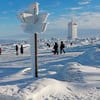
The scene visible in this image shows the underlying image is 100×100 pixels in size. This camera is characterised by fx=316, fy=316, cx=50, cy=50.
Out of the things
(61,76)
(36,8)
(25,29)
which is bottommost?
(61,76)

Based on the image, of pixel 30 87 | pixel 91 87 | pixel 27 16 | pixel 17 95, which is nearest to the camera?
pixel 17 95

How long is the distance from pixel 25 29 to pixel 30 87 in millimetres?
5475

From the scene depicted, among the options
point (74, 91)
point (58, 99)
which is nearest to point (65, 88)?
point (74, 91)

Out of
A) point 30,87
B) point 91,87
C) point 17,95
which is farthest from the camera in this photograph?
point 91,87

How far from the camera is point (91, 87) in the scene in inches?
408

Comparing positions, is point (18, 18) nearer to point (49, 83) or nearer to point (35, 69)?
point (35, 69)

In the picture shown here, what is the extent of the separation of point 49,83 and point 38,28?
490 centimetres

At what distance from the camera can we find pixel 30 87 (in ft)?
31.1

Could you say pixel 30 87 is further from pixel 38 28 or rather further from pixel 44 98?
pixel 38 28

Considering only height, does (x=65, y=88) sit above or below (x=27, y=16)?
below

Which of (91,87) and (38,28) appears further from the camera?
(38,28)

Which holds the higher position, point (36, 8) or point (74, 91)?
point (36, 8)

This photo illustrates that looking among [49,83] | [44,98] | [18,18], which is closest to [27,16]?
[18,18]

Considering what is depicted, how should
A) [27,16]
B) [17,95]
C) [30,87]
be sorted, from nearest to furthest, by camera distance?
1. [17,95]
2. [30,87]
3. [27,16]
